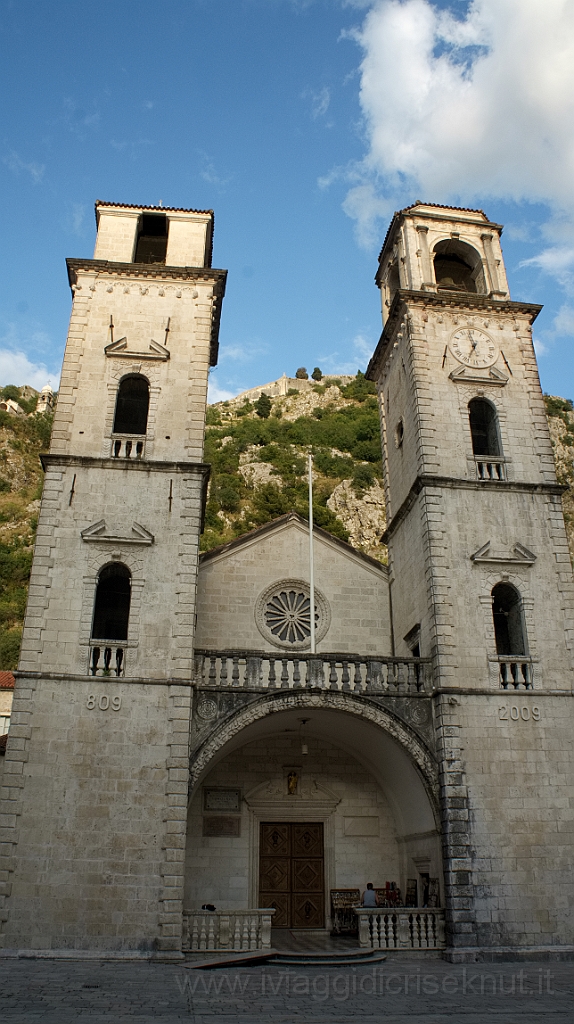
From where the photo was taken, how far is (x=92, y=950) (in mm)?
12391

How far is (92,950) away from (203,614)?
7971mm

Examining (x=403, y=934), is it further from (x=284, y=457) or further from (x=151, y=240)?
(x=284, y=457)

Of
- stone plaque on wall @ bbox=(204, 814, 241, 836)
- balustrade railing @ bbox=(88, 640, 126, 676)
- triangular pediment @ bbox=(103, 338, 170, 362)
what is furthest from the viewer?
triangular pediment @ bbox=(103, 338, 170, 362)

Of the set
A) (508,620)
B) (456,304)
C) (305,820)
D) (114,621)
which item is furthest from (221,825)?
(456,304)

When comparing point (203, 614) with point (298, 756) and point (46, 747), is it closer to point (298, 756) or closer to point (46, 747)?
point (298, 756)

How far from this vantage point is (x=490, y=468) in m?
17.6

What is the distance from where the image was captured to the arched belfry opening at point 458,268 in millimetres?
20712

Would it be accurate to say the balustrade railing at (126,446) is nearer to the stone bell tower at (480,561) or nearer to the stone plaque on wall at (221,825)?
the stone bell tower at (480,561)

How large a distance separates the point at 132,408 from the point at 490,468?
29.5ft

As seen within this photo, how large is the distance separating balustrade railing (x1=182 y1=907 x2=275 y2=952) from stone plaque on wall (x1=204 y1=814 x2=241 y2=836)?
3.66 metres

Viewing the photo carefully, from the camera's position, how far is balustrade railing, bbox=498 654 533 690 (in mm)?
15219

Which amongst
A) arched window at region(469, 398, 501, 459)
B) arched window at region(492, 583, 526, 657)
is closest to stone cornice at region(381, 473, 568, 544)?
arched window at region(469, 398, 501, 459)

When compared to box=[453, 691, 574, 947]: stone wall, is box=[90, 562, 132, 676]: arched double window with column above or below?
above

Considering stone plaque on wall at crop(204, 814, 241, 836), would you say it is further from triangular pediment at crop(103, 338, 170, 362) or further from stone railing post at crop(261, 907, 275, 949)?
triangular pediment at crop(103, 338, 170, 362)
